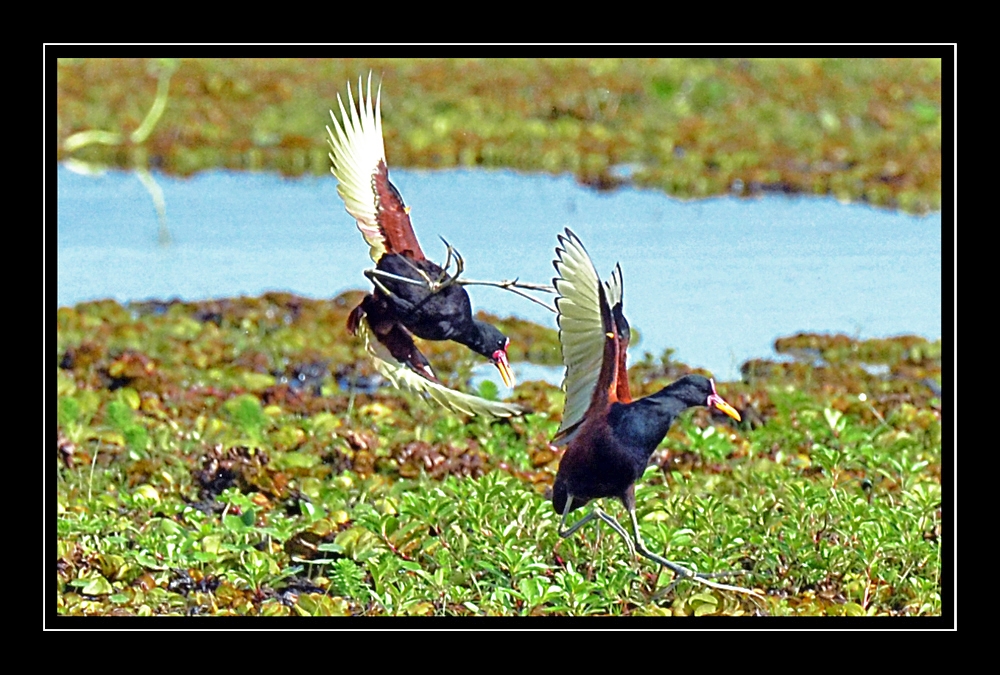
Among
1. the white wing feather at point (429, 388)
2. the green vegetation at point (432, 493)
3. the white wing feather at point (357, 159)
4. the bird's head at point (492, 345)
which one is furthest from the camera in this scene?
the green vegetation at point (432, 493)

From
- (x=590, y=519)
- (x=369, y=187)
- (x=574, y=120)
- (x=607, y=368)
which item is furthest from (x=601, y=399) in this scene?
(x=574, y=120)

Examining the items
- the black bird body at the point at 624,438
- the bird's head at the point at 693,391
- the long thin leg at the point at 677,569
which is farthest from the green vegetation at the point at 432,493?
the bird's head at the point at 693,391

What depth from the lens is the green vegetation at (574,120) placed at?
10.4 m

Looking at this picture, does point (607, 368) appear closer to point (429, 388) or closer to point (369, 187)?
point (429, 388)

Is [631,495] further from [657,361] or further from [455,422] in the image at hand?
[657,361]

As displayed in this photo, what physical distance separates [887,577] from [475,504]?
4.08 ft

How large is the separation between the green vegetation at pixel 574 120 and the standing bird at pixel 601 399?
20.5 ft

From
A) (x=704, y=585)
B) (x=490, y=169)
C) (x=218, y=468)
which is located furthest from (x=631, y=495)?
(x=490, y=169)

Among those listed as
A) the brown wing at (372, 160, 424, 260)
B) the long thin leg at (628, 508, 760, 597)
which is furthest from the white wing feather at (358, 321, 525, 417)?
the long thin leg at (628, 508, 760, 597)

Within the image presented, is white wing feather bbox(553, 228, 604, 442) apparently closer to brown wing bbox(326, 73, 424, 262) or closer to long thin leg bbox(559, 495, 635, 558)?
long thin leg bbox(559, 495, 635, 558)

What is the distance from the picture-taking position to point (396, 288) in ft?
12.4

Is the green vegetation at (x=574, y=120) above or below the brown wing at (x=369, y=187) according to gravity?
above

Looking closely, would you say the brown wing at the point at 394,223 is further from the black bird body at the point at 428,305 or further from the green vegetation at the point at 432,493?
the green vegetation at the point at 432,493

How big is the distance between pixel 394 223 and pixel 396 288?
21 cm
